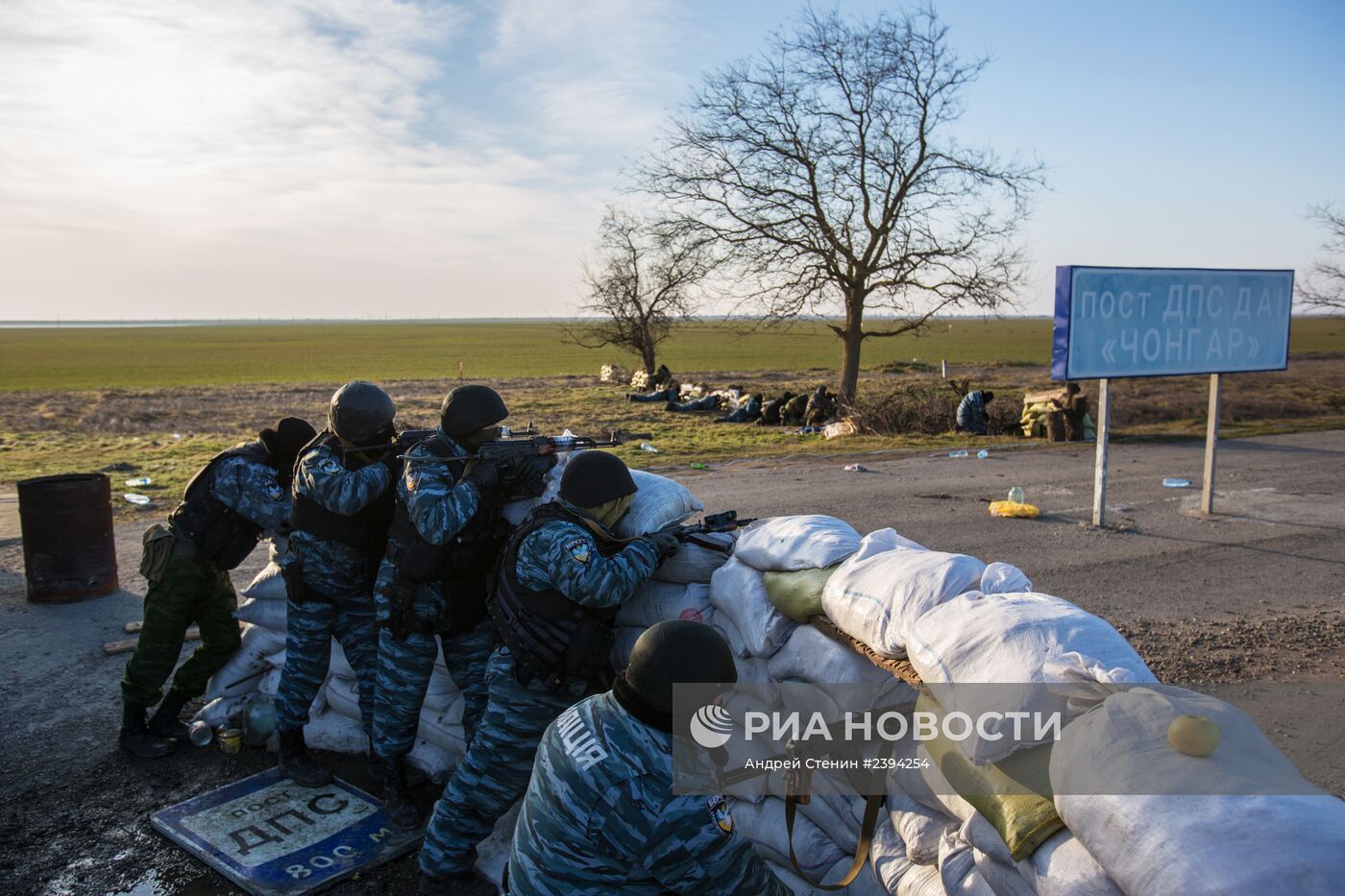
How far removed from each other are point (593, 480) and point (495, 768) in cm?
105

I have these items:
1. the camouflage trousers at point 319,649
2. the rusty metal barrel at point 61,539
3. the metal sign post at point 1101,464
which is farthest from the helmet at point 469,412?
the metal sign post at point 1101,464

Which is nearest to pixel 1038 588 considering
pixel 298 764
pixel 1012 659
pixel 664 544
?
pixel 664 544

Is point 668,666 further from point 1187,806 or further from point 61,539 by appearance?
point 61,539

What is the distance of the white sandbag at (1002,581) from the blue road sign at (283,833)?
94.9 inches

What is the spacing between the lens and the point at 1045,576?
23.4ft

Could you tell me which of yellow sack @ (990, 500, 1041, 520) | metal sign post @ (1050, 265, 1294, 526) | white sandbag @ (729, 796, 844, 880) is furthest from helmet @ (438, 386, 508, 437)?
yellow sack @ (990, 500, 1041, 520)

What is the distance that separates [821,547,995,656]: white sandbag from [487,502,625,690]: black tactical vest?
841mm

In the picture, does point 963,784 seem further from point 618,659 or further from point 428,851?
point 428,851

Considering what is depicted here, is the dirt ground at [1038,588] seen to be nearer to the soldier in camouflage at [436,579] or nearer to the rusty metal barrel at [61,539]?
the rusty metal barrel at [61,539]

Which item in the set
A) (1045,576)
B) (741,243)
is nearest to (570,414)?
(741,243)

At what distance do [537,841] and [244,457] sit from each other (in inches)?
115

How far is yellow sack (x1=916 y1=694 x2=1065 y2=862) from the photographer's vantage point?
2211 mm

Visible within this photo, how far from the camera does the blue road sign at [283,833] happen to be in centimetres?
348

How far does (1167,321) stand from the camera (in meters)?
8.76
